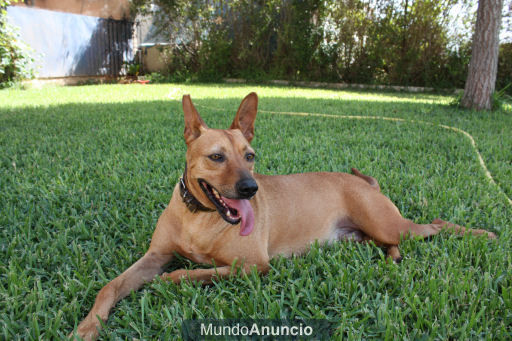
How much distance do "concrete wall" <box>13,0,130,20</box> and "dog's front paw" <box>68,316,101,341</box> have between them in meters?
15.7

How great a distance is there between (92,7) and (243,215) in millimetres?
16457

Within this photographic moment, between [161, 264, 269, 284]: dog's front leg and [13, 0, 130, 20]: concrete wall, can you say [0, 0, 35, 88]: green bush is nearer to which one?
[13, 0, 130, 20]: concrete wall

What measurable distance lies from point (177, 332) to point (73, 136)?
13.9 feet

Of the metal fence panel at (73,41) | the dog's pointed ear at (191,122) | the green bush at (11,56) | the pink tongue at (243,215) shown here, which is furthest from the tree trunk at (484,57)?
the metal fence panel at (73,41)

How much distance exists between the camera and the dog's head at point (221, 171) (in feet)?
6.60

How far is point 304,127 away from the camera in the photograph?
5.91m

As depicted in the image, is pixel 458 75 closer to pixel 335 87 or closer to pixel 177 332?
pixel 335 87

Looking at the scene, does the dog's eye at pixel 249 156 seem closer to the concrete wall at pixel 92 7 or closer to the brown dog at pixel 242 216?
the brown dog at pixel 242 216

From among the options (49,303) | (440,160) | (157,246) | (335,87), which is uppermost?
(335,87)

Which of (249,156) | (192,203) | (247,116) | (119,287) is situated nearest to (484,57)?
(247,116)

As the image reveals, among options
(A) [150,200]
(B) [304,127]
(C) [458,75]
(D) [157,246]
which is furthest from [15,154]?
(C) [458,75]

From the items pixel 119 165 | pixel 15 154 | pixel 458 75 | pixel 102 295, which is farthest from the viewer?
pixel 458 75

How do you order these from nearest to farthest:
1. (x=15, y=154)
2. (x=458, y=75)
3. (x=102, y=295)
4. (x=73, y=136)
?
(x=102, y=295), (x=15, y=154), (x=73, y=136), (x=458, y=75)

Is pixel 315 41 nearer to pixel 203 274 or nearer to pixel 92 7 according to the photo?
pixel 92 7
